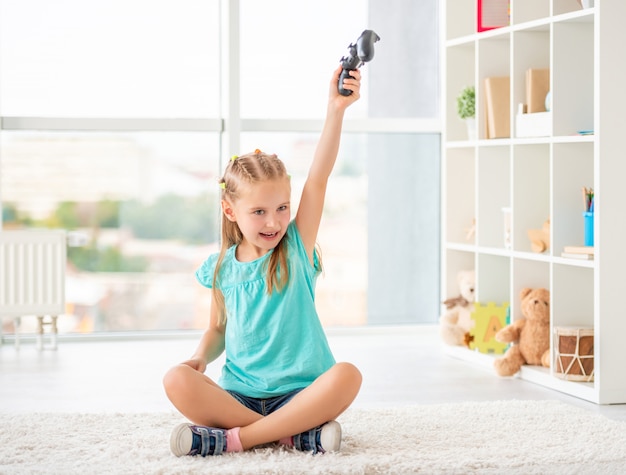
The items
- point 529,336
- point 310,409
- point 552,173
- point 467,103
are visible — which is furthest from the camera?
point 467,103

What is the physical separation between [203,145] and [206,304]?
26.9 inches

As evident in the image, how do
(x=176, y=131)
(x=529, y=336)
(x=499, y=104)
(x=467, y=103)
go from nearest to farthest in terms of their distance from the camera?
(x=529, y=336) < (x=499, y=104) < (x=467, y=103) < (x=176, y=131)

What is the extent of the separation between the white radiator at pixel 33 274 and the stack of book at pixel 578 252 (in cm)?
195

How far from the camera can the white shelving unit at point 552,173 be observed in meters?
2.63

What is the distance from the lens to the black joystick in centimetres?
184

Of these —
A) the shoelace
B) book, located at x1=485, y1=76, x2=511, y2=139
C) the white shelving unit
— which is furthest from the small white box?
the shoelace

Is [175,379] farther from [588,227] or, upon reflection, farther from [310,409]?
[588,227]

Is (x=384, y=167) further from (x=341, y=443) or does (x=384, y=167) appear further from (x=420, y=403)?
(x=341, y=443)

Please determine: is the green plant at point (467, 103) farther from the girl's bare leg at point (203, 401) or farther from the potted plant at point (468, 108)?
the girl's bare leg at point (203, 401)

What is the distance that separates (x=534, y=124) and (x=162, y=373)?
1.47 m

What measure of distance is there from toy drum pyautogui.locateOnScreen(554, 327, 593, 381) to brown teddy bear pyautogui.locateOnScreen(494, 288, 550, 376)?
0.51 ft

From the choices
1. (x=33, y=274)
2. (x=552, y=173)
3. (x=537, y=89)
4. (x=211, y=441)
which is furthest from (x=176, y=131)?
(x=211, y=441)

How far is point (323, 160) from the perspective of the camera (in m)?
2.11

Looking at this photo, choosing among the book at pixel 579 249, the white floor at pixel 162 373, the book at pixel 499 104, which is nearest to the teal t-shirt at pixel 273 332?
the white floor at pixel 162 373
